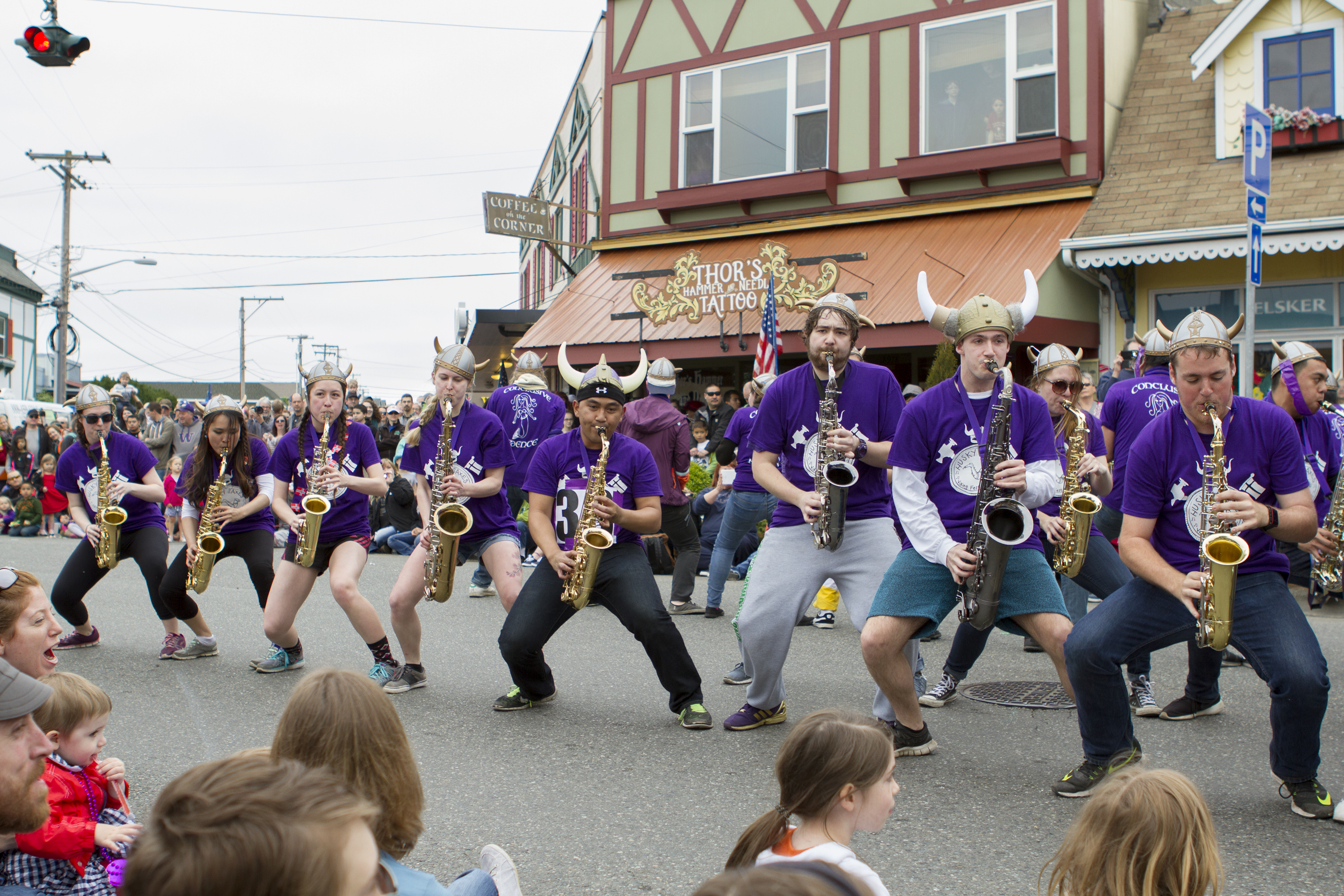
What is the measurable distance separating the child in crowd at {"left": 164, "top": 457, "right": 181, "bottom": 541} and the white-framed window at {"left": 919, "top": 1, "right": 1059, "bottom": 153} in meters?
11.4

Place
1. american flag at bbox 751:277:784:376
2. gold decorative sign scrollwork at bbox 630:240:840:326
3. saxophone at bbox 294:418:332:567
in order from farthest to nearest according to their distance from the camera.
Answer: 1. gold decorative sign scrollwork at bbox 630:240:840:326
2. american flag at bbox 751:277:784:376
3. saxophone at bbox 294:418:332:567

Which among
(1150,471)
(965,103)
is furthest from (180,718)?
(965,103)

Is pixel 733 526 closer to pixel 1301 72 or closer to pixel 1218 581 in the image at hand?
pixel 1218 581

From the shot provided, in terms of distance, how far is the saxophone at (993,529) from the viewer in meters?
4.58

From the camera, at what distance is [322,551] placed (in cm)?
671

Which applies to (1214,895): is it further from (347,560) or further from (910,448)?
(347,560)

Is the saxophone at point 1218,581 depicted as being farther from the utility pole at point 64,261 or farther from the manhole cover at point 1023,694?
the utility pole at point 64,261

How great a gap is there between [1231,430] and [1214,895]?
2.56 metres

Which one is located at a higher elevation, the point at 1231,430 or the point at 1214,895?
the point at 1231,430

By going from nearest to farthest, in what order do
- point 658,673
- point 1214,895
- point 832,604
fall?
Answer: point 1214,895 → point 658,673 → point 832,604

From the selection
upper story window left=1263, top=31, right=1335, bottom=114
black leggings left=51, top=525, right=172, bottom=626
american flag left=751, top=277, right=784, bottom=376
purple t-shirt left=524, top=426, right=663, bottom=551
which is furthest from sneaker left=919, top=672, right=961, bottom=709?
upper story window left=1263, top=31, right=1335, bottom=114

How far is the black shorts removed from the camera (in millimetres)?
6594

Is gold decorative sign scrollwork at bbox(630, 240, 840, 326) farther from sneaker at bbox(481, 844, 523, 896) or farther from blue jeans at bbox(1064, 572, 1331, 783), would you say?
sneaker at bbox(481, 844, 523, 896)

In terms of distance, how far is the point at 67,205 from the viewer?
36.8 m
